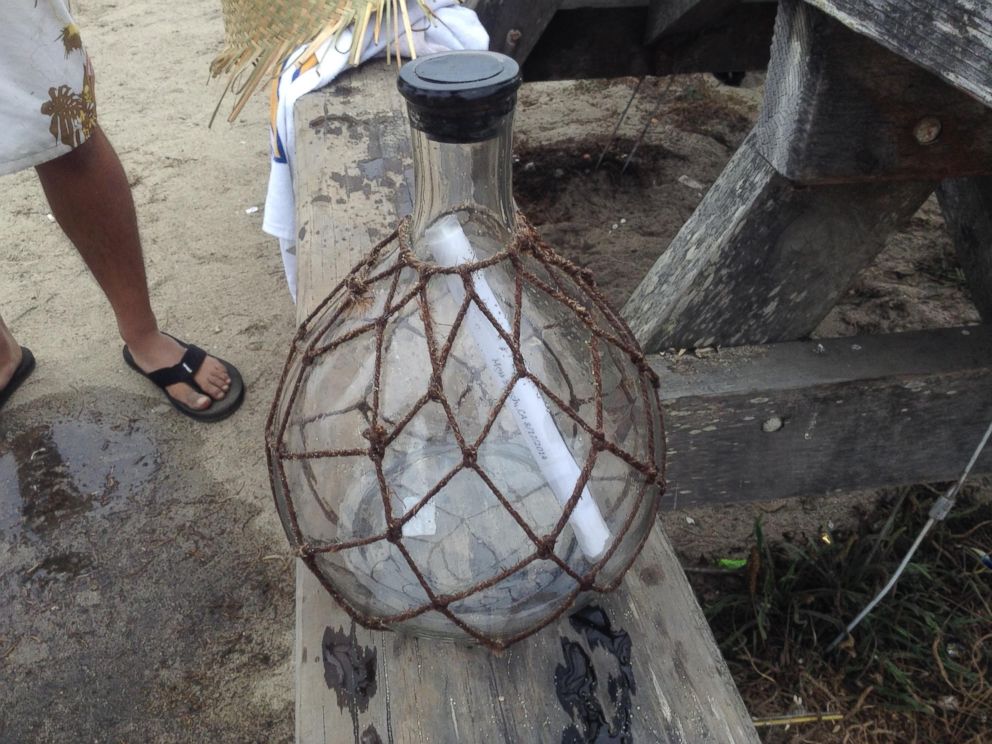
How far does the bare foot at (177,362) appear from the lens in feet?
8.20

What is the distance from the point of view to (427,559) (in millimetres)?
860

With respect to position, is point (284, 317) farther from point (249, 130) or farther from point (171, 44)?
point (171, 44)

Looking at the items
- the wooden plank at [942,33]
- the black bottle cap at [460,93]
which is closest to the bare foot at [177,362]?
the black bottle cap at [460,93]

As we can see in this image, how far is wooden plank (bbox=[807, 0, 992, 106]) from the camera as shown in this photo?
643mm

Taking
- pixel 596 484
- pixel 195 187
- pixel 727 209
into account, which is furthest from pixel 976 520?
pixel 195 187

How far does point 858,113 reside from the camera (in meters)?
0.99

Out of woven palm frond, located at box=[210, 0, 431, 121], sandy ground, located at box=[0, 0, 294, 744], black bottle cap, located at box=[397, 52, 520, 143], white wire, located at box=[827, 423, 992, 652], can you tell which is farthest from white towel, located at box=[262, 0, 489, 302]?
white wire, located at box=[827, 423, 992, 652]

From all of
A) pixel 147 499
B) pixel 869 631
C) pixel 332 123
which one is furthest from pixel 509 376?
pixel 147 499

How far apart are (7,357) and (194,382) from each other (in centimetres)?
65

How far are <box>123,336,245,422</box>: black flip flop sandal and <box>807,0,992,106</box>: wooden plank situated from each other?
2114 mm

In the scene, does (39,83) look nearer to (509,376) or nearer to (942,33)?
(509,376)

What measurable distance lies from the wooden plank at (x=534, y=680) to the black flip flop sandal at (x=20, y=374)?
6.74 ft

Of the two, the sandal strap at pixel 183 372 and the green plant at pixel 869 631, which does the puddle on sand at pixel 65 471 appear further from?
the green plant at pixel 869 631

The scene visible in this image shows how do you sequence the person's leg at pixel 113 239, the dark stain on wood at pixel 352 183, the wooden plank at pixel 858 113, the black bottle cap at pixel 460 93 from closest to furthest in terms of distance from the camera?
the black bottle cap at pixel 460 93 → the wooden plank at pixel 858 113 → the dark stain on wood at pixel 352 183 → the person's leg at pixel 113 239
